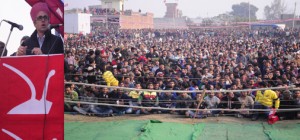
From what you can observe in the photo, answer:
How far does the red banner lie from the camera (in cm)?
238

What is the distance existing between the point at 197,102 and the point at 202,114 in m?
0.35

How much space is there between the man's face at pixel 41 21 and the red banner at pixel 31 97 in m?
0.22

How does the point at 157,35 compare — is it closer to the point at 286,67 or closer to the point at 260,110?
the point at 286,67

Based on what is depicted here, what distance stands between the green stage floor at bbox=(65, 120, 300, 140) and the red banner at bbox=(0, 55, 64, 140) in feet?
12.6

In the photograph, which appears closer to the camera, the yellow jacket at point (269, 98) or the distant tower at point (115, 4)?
the yellow jacket at point (269, 98)

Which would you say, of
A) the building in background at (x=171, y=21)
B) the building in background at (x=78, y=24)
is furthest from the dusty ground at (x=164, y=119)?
the building in background at (x=171, y=21)

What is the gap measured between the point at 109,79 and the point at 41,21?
705 centimetres

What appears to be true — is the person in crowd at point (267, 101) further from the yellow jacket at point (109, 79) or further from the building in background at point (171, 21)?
the building in background at point (171, 21)

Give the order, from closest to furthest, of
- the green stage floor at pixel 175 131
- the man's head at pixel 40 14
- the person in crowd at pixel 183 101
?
the man's head at pixel 40 14 < the green stage floor at pixel 175 131 < the person in crowd at pixel 183 101

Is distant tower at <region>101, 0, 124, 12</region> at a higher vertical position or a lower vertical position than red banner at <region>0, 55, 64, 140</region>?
higher

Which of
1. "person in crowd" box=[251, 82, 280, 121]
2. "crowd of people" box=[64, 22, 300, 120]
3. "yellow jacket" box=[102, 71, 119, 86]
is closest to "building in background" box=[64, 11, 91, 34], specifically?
"crowd of people" box=[64, 22, 300, 120]

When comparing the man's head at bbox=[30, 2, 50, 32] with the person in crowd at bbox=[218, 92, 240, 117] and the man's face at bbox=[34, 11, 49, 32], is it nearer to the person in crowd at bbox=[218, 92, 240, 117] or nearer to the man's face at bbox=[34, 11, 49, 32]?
the man's face at bbox=[34, 11, 49, 32]

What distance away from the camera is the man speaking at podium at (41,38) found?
246 cm

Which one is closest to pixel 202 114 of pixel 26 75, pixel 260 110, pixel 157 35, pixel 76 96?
pixel 260 110
